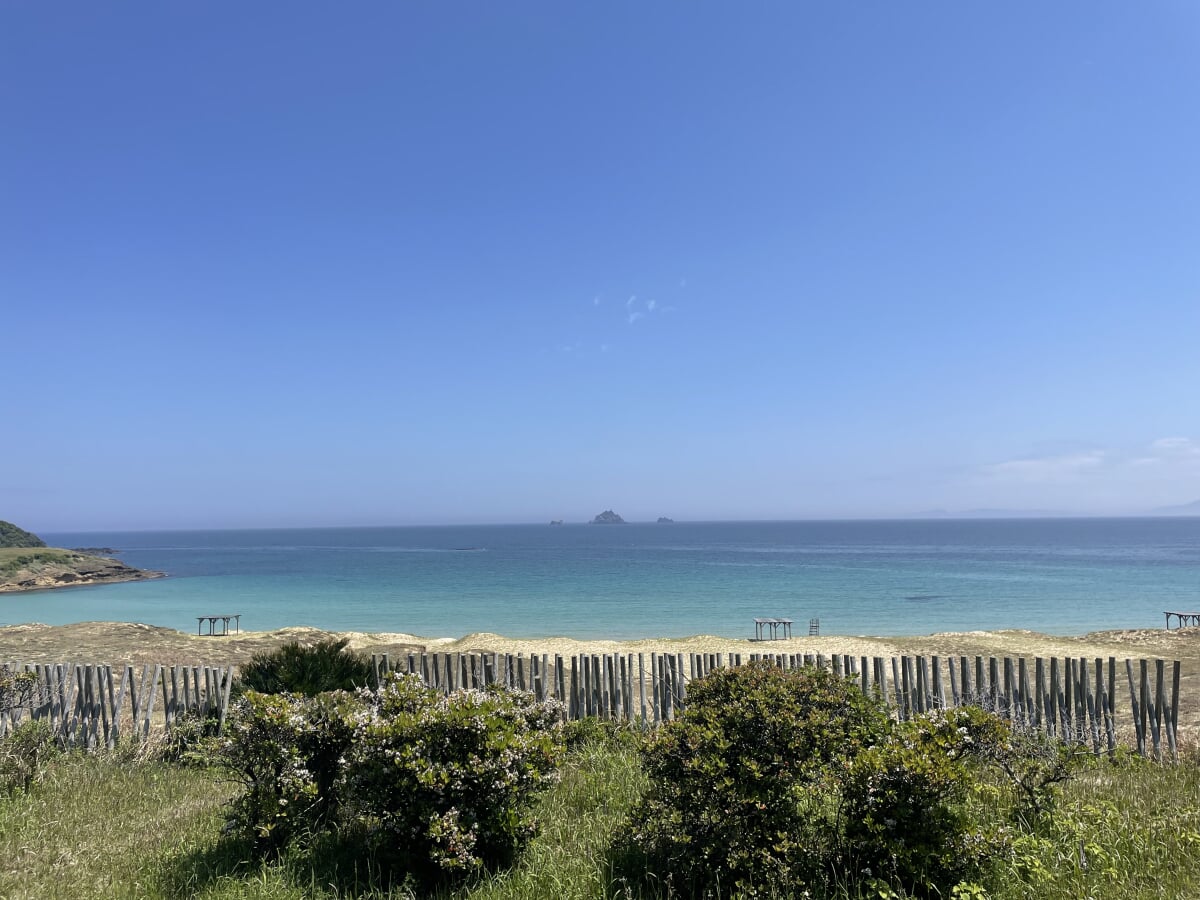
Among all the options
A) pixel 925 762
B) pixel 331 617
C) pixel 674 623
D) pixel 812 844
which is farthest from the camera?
pixel 331 617

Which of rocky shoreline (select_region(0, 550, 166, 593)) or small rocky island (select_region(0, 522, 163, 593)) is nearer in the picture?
rocky shoreline (select_region(0, 550, 166, 593))

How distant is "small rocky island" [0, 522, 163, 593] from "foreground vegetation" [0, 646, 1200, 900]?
70.7 metres

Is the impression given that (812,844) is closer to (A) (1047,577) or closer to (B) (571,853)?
(B) (571,853)

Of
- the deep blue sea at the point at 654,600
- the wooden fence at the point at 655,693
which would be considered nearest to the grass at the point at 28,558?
the deep blue sea at the point at 654,600

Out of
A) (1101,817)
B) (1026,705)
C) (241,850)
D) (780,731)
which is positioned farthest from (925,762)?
(1026,705)

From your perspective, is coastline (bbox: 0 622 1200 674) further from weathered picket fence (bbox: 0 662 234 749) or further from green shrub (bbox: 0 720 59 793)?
green shrub (bbox: 0 720 59 793)

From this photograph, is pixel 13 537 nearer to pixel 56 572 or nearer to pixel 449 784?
pixel 56 572

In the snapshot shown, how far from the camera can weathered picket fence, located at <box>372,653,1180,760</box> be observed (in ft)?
28.1

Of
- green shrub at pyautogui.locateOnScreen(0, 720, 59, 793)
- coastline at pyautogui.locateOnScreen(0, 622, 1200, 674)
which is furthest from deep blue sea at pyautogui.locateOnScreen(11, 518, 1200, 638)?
green shrub at pyautogui.locateOnScreen(0, 720, 59, 793)

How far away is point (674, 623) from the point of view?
33.9 m

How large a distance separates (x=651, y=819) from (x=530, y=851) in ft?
3.18

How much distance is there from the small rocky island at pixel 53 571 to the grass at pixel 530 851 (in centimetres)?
6879

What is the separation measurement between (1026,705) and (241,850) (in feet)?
30.8

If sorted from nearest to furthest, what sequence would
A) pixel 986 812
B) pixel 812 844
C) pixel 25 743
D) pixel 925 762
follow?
pixel 925 762 → pixel 812 844 → pixel 986 812 → pixel 25 743
